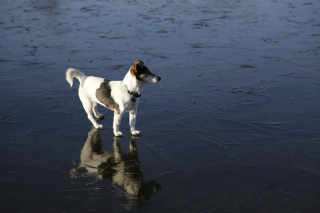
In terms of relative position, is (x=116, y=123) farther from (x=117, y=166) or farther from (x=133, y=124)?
(x=117, y=166)

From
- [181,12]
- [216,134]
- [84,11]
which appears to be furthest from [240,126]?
[84,11]

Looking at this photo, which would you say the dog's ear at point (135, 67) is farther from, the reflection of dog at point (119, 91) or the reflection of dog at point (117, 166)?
the reflection of dog at point (117, 166)

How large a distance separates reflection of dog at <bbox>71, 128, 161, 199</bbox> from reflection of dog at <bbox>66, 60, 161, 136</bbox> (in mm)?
436

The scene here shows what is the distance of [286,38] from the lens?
1141 cm

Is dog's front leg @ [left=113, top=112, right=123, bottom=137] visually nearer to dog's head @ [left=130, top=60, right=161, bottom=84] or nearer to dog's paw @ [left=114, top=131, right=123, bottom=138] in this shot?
dog's paw @ [left=114, top=131, right=123, bottom=138]

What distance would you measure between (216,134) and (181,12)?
9886 millimetres

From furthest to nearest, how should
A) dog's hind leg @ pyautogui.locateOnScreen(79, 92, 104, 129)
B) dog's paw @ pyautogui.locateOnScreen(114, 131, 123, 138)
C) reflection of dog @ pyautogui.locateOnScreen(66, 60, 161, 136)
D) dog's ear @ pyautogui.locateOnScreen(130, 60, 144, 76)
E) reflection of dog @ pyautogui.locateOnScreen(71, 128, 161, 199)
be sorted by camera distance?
dog's hind leg @ pyautogui.locateOnScreen(79, 92, 104, 129) → dog's paw @ pyautogui.locateOnScreen(114, 131, 123, 138) → reflection of dog @ pyautogui.locateOnScreen(66, 60, 161, 136) → dog's ear @ pyautogui.locateOnScreen(130, 60, 144, 76) → reflection of dog @ pyautogui.locateOnScreen(71, 128, 161, 199)

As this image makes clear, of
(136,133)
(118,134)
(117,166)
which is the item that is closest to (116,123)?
(118,134)

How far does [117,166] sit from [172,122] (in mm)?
1648

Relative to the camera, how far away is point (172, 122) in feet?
21.8

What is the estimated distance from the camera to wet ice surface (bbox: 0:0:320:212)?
466cm

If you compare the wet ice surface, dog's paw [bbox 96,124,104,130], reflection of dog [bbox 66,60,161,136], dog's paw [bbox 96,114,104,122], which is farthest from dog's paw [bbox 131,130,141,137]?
dog's paw [bbox 96,114,104,122]

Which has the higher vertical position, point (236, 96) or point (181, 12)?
point (181, 12)

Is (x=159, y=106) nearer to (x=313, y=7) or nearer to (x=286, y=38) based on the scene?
(x=286, y=38)
